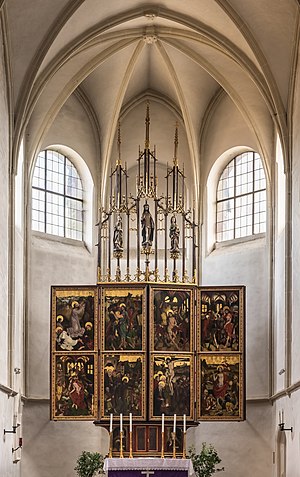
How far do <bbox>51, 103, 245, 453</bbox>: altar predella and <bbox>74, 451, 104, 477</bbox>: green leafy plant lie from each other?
0.79 meters

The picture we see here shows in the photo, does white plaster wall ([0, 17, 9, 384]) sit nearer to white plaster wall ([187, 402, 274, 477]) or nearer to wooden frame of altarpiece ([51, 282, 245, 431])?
wooden frame of altarpiece ([51, 282, 245, 431])

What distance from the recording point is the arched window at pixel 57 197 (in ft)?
105

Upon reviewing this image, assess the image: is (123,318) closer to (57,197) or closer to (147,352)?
(147,352)

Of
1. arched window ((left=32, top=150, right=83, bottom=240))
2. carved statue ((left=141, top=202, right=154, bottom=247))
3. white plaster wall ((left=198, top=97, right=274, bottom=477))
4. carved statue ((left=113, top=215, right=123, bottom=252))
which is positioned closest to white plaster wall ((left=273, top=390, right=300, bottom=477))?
white plaster wall ((left=198, top=97, right=274, bottom=477))

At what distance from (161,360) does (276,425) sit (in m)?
3.57

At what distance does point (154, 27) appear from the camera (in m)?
30.0

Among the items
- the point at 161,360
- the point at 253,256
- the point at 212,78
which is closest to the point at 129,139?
the point at 212,78

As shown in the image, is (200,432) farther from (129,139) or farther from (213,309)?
(129,139)

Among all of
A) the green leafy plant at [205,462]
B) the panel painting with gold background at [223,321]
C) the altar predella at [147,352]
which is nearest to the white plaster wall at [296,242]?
the panel painting with gold background at [223,321]

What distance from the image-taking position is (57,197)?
3266 centimetres

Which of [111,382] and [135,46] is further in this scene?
[135,46]

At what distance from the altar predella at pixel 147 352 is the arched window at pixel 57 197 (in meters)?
3.84

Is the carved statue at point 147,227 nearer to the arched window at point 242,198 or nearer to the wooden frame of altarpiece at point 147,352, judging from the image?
the wooden frame of altarpiece at point 147,352

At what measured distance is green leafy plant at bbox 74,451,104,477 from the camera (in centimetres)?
2861
